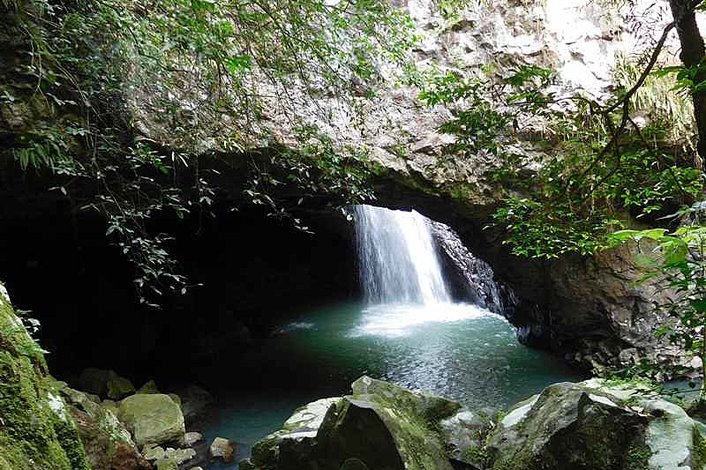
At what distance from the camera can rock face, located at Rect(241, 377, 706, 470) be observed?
2.70 metres

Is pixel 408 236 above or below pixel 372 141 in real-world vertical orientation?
below

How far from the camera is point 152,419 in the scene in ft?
19.2

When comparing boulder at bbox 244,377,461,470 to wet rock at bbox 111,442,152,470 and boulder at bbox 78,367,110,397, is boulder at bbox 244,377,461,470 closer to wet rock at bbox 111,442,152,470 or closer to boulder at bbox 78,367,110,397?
wet rock at bbox 111,442,152,470

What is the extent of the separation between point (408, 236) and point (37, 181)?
11.2 m

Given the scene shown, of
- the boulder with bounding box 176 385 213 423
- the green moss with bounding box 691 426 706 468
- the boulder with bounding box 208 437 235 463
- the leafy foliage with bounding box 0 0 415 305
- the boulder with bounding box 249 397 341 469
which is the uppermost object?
the leafy foliage with bounding box 0 0 415 305

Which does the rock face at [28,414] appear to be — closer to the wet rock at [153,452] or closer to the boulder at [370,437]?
the boulder at [370,437]

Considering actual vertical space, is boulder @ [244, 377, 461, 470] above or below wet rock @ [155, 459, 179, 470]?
above

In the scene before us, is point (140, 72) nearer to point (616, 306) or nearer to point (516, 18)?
point (516, 18)

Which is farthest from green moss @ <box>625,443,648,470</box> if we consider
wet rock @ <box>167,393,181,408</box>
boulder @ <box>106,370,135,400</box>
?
boulder @ <box>106,370,135,400</box>

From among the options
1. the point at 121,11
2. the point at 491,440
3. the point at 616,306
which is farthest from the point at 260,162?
the point at 616,306

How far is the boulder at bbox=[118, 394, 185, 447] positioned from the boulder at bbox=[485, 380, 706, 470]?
4.06 m

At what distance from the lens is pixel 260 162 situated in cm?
592

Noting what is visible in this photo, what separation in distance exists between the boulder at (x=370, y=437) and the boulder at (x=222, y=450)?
1.84 metres

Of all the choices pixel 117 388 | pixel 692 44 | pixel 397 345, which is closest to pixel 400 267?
pixel 397 345
